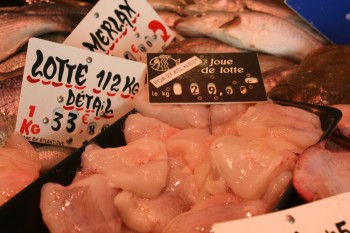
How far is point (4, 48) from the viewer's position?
8.55 feet

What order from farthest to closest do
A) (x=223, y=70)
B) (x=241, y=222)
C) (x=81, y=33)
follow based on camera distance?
(x=81, y=33) → (x=223, y=70) → (x=241, y=222)

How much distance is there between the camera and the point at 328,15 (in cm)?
283

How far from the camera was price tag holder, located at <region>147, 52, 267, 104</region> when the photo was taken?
2.01m

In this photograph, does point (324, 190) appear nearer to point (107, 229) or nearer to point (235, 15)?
point (107, 229)

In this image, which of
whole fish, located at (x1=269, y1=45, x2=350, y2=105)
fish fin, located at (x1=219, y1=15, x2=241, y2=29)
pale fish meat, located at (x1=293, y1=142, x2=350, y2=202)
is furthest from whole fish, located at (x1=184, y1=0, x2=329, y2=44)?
pale fish meat, located at (x1=293, y1=142, x2=350, y2=202)

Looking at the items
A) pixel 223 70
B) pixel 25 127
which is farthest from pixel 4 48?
pixel 223 70

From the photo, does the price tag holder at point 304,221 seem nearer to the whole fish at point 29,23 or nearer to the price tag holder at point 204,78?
the price tag holder at point 204,78

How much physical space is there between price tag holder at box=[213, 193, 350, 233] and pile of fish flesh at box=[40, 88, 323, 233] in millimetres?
121

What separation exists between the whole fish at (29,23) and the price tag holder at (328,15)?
1.57 meters

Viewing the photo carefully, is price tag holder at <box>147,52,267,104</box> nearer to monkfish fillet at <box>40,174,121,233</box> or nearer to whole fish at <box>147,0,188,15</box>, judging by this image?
monkfish fillet at <box>40,174,121,233</box>

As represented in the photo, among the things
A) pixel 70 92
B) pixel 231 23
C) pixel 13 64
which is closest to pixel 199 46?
pixel 231 23

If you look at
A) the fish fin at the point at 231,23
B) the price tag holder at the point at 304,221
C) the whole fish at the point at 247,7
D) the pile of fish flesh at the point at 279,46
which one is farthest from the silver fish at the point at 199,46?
the price tag holder at the point at 304,221

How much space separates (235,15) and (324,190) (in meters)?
1.88

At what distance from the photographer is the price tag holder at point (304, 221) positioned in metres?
1.24
